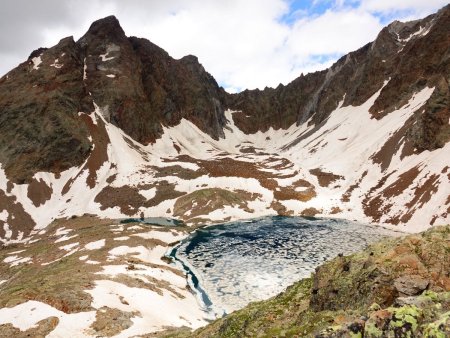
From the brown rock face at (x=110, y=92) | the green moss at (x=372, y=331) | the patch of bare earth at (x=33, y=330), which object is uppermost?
the brown rock face at (x=110, y=92)

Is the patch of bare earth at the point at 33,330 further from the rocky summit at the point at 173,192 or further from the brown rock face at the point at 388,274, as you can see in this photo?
the brown rock face at the point at 388,274

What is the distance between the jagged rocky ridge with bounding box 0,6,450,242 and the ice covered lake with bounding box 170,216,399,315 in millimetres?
10936

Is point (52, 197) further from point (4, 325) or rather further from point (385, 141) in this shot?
point (385, 141)

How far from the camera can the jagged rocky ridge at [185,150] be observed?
308 feet

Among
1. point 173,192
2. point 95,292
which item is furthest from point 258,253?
point 173,192

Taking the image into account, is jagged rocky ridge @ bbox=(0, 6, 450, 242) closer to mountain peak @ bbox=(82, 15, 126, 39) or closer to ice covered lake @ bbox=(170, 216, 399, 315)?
mountain peak @ bbox=(82, 15, 126, 39)

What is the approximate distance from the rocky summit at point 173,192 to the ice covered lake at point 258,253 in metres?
3.85

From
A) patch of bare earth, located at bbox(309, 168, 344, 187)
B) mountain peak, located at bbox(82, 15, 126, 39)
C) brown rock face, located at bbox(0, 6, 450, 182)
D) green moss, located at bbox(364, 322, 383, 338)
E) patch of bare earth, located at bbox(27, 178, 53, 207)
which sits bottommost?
patch of bare earth, located at bbox(309, 168, 344, 187)

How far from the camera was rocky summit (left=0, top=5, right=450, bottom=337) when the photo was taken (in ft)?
45.3

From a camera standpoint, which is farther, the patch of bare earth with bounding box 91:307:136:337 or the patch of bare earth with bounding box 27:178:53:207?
the patch of bare earth with bounding box 27:178:53:207

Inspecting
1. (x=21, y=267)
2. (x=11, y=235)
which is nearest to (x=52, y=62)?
(x=11, y=235)

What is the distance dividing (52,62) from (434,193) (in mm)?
152858

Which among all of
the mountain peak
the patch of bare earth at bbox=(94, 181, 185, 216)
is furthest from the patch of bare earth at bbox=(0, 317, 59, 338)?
the mountain peak

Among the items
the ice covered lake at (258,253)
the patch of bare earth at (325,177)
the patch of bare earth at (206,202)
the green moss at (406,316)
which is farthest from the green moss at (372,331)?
the patch of bare earth at (325,177)
